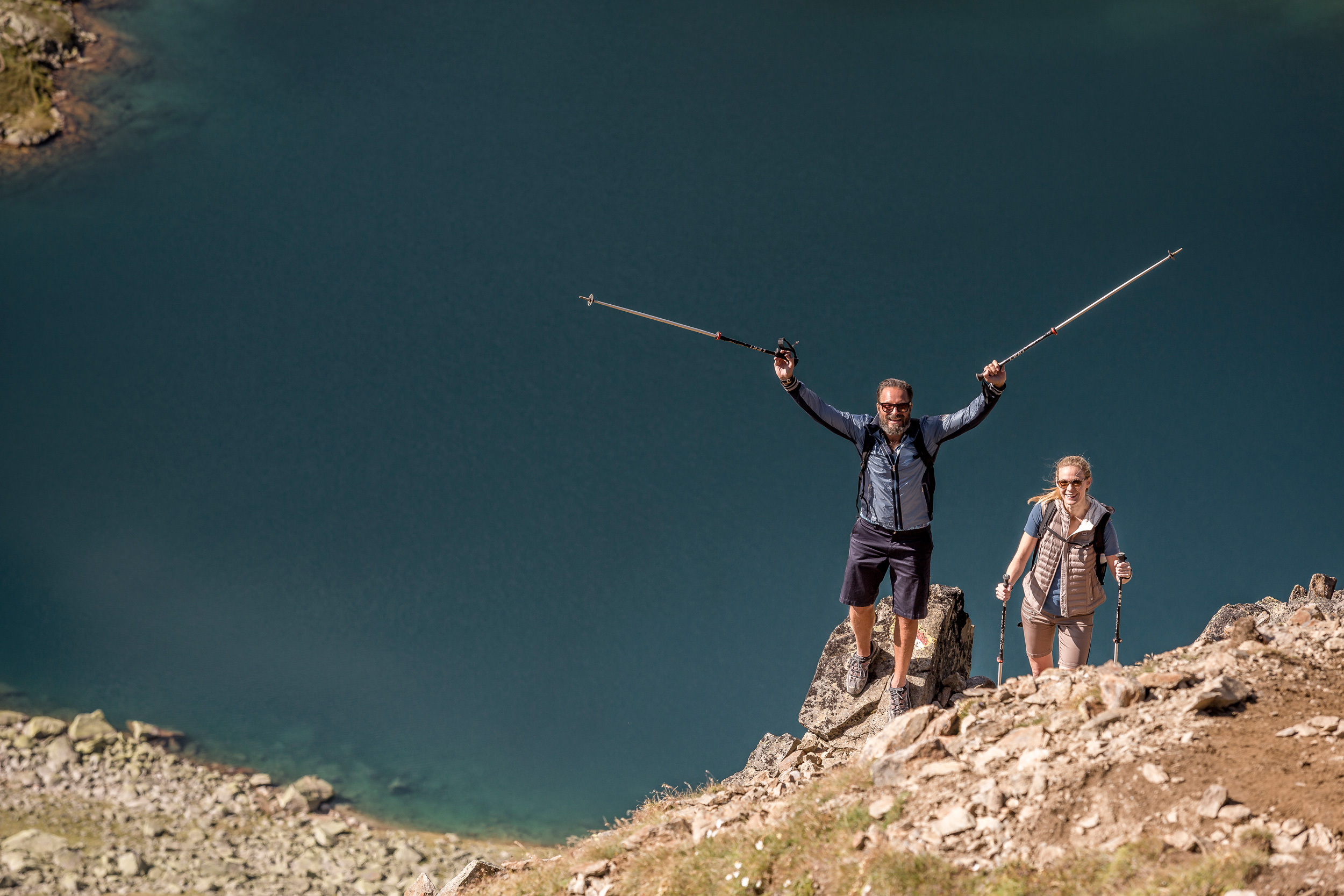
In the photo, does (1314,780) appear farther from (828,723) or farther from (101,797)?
(101,797)

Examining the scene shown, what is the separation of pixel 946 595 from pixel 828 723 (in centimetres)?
205

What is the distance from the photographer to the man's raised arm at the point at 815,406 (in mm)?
8109

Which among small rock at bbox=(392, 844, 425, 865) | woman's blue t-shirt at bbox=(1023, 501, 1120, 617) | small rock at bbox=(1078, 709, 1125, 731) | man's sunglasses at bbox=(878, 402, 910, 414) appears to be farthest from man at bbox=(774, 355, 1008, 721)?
small rock at bbox=(392, 844, 425, 865)

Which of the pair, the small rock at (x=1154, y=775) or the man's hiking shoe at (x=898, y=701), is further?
the man's hiking shoe at (x=898, y=701)

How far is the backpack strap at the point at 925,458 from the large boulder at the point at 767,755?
4057 millimetres

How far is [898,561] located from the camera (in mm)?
8469

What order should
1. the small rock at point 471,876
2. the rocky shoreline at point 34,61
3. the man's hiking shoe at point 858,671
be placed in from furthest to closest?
the rocky shoreline at point 34,61, the man's hiking shoe at point 858,671, the small rock at point 471,876

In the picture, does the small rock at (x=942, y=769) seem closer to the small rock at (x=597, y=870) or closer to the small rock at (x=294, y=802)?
the small rock at (x=597, y=870)

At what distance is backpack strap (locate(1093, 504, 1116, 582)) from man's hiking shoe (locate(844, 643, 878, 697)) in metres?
2.77

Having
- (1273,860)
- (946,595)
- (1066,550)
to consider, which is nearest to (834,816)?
(1273,860)

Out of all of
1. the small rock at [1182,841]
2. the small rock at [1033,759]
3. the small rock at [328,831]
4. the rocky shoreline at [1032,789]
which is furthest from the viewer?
the small rock at [328,831]

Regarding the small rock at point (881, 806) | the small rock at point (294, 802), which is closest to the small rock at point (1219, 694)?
the small rock at point (881, 806)

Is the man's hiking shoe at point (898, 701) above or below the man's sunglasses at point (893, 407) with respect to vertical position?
below

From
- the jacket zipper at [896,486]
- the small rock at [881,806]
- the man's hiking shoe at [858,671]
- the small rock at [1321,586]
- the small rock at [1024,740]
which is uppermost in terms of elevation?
the small rock at [1321,586]
